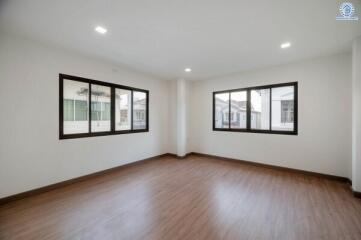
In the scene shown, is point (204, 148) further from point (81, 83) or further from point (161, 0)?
point (161, 0)

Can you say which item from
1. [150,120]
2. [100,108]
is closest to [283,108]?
[150,120]

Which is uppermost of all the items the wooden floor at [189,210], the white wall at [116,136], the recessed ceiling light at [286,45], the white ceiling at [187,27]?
the recessed ceiling light at [286,45]

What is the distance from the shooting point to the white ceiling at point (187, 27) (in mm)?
2037

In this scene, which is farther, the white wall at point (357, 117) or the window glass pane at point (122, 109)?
the window glass pane at point (122, 109)

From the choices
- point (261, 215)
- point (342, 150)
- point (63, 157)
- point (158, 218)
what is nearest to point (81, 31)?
point (63, 157)

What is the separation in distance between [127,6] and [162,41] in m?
0.99

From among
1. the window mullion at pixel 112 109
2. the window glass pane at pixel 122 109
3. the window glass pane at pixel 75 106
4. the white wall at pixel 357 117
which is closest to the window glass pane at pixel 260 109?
the white wall at pixel 357 117

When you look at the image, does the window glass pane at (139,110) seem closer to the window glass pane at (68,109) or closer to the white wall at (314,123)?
the window glass pane at (68,109)

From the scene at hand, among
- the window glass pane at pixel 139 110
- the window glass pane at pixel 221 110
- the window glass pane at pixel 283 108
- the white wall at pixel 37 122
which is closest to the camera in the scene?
the white wall at pixel 37 122

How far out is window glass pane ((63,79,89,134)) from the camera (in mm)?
3404

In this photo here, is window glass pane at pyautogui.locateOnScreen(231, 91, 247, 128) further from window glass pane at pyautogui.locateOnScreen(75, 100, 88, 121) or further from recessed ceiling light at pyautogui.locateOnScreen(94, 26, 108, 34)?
window glass pane at pyautogui.locateOnScreen(75, 100, 88, 121)

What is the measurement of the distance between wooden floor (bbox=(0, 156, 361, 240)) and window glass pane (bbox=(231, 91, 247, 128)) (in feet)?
6.16

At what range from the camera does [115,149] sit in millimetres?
4324

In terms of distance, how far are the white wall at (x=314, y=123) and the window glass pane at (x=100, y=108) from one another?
4009 mm
